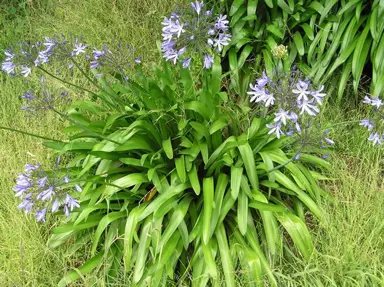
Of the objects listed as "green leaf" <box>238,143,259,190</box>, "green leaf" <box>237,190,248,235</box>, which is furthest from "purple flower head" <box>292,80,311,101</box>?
"green leaf" <box>237,190,248,235</box>

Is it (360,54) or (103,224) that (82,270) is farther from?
(360,54)

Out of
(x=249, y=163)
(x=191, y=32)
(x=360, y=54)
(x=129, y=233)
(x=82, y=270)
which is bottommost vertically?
(x=82, y=270)

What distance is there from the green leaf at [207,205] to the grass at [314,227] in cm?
45

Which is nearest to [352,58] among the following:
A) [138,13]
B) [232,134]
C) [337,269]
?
[232,134]

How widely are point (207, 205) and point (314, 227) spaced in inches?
30.3

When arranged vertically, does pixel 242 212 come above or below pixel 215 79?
below

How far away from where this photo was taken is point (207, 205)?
2.51 m

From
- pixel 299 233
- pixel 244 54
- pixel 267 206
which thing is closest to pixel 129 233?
pixel 267 206

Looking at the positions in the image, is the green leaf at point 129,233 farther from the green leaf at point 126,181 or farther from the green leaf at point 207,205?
the green leaf at point 207,205

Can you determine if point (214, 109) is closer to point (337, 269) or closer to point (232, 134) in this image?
point (232, 134)

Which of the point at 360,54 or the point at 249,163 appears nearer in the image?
the point at 249,163

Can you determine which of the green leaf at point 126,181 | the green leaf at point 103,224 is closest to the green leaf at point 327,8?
the green leaf at point 126,181

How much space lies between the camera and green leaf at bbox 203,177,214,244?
243cm

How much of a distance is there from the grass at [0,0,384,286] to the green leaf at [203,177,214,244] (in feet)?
1.47
